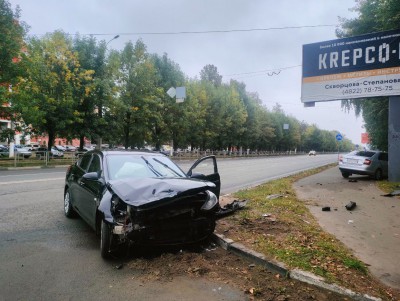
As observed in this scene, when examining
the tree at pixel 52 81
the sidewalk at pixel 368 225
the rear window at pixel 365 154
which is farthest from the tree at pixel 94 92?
the sidewalk at pixel 368 225

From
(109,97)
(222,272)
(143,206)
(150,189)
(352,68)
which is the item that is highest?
(109,97)

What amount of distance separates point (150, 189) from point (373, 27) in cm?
1755

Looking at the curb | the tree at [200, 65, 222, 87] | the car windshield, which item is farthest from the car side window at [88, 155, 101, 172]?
the tree at [200, 65, 222, 87]

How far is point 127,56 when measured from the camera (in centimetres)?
3266

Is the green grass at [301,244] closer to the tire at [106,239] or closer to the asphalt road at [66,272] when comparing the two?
the asphalt road at [66,272]

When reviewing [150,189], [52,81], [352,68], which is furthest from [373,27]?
[52,81]

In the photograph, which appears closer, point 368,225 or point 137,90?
point 368,225

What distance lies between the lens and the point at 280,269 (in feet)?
13.4

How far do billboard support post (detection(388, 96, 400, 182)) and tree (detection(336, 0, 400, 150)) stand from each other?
111 inches

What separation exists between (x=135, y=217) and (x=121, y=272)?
71 centimetres

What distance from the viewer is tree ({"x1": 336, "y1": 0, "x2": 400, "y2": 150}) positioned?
1388cm

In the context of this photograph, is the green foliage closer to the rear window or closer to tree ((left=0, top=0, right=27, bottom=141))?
tree ((left=0, top=0, right=27, bottom=141))

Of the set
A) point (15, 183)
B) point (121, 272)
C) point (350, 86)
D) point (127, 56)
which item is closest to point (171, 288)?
point (121, 272)

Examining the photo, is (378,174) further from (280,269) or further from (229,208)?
(280,269)
